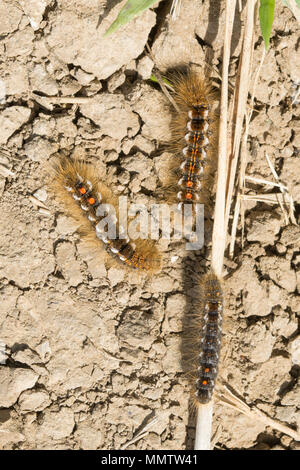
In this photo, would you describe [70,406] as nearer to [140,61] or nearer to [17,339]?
[17,339]

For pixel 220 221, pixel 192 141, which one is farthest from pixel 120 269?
pixel 192 141

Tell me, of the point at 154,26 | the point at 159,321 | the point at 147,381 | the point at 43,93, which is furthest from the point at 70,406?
the point at 154,26

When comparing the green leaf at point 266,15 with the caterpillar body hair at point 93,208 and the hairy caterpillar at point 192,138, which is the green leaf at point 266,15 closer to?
the hairy caterpillar at point 192,138

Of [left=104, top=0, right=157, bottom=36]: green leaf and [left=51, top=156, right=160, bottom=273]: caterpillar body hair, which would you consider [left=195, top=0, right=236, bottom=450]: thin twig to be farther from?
[left=104, top=0, right=157, bottom=36]: green leaf

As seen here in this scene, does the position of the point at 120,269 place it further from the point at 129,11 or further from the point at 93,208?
the point at 129,11

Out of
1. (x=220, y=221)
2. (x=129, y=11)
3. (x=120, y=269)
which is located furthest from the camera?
(x=120, y=269)

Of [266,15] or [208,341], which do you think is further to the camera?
[208,341]

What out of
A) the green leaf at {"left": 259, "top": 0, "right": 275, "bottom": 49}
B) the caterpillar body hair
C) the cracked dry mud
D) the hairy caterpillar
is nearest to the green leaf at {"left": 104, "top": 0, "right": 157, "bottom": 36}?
the cracked dry mud
